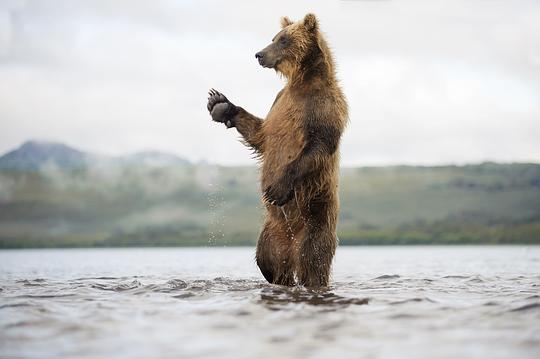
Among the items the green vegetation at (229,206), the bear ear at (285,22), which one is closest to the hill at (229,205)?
the green vegetation at (229,206)

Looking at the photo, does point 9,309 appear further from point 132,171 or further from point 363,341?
point 132,171

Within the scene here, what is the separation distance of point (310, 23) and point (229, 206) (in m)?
132

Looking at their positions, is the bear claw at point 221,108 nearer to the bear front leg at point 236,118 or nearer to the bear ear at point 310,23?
the bear front leg at point 236,118

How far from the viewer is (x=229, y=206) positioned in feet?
463

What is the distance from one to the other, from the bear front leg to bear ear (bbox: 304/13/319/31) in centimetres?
136

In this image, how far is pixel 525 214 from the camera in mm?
115938

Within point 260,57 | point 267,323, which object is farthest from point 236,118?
point 267,323

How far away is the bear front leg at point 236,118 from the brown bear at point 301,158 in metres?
0.02

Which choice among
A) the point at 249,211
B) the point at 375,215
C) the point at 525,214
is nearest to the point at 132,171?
the point at 249,211

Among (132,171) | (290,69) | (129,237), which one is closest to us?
(290,69)

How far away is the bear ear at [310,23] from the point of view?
9321mm

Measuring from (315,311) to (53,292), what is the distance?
3685 mm

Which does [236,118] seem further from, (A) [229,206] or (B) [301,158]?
(A) [229,206]

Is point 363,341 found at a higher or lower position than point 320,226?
lower
